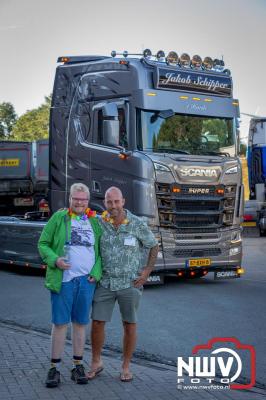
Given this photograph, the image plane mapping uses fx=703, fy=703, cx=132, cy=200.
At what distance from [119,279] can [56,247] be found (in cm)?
62

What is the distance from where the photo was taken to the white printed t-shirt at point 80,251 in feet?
19.8

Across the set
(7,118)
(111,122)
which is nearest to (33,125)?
(7,118)

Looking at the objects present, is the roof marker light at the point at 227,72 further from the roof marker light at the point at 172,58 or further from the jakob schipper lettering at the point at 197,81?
the roof marker light at the point at 172,58

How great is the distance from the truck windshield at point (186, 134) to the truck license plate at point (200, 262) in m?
1.87

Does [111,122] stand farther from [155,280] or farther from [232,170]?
[155,280]

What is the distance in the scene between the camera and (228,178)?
1248 cm

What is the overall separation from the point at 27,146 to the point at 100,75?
12.9 metres

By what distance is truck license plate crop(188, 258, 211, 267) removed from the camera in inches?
481

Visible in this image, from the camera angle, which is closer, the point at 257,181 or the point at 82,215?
the point at 82,215

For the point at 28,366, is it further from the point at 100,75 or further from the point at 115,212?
the point at 100,75

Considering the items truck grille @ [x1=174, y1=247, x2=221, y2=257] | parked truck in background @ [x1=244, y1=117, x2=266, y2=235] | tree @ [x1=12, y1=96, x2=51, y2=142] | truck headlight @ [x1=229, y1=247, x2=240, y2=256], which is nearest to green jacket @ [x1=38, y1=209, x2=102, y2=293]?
truck grille @ [x1=174, y1=247, x2=221, y2=257]

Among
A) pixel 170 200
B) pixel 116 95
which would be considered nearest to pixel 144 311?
pixel 170 200

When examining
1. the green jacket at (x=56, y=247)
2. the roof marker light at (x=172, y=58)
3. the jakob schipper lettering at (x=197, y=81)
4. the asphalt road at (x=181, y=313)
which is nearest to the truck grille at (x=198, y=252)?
the asphalt road at (x=181, y=313)

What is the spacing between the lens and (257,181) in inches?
997
